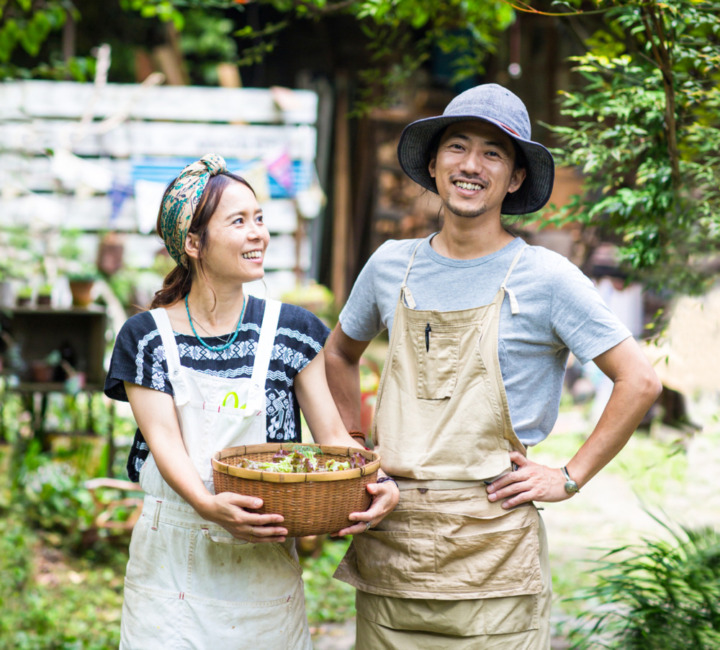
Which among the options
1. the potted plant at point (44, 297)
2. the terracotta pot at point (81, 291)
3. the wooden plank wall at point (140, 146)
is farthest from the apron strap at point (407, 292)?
the wooden plank wall at point (140, 146)

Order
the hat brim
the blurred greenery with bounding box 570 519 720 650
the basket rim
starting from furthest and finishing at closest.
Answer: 1. the blurred greenery with bounding box 570 519 720 650
2. the hat brim
3. the basket rim

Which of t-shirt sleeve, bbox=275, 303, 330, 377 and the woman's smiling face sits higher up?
the woman's smiling face

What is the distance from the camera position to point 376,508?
2.10 metres

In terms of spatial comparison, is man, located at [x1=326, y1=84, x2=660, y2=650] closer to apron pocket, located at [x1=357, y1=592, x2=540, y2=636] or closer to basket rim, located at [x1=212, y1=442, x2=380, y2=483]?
apron pocket, located at [x1=357, y1=592, x2=540, y2=636]

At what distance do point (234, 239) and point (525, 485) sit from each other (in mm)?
1003

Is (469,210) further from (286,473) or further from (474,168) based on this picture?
(286,473)

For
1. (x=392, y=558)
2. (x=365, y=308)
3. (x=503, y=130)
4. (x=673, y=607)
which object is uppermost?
(x=503, y=130)

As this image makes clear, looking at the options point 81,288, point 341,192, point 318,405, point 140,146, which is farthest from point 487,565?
point 341,192

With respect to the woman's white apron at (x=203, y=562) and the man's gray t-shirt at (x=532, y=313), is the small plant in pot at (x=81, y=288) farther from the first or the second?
the man's gray t-shirt at (x=532, y=313)

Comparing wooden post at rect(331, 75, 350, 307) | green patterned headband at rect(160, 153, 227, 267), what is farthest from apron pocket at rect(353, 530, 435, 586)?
wooden post at rect(331, 75, 350, 307)

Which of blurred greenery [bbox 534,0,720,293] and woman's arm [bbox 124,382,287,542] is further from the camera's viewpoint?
blurred greenery [bbox 534,0,720,293]

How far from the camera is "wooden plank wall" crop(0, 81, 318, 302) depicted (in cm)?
765

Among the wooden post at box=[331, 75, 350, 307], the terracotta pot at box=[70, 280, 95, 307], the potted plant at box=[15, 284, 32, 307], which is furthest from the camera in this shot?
the wooden post at box=[331, 75, 350, 307]

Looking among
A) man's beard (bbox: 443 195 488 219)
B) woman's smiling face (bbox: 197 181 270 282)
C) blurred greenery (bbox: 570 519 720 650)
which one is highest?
man's beard (bbox: 443 195 488 219)
